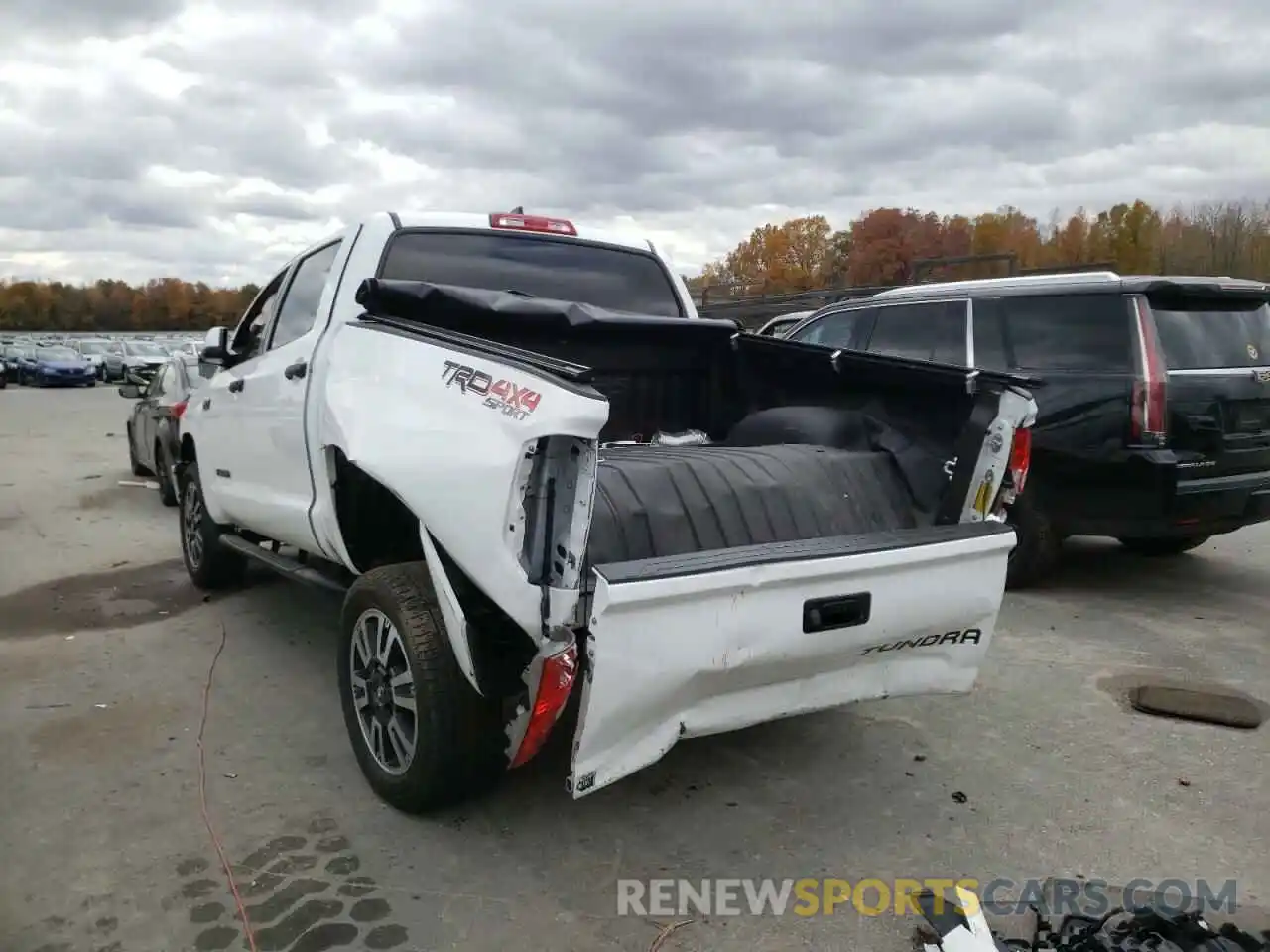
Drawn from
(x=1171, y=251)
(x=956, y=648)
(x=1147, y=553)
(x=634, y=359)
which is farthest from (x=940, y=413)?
(x=1171, y=251)

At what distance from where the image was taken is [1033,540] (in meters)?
6.32

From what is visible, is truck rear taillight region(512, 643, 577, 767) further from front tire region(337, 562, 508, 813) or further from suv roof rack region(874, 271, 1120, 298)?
suv roof rack region(874, 271, 1120, 298)

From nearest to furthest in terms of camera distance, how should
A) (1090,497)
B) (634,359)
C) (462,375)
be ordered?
(462,375) < (634,359) < (1090,497)

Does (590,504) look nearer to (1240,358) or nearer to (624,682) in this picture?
(624,682)

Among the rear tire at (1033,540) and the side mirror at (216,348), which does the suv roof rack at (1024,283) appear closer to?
the rear tire at (1033,540)

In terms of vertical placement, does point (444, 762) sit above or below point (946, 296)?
below

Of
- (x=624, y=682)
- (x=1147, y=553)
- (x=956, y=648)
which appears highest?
(x=624, y=682)

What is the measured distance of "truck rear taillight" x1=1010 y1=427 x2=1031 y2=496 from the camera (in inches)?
145

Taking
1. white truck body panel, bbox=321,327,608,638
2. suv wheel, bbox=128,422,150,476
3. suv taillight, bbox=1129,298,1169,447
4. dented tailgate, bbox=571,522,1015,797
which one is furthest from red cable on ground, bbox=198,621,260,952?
suv wheel, bbox=128,422,150,476

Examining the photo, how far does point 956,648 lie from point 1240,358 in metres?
3.86

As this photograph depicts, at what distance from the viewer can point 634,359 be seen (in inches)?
189

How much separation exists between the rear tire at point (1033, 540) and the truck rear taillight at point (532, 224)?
329cm

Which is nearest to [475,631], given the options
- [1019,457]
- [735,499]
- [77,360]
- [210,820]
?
[735,499]

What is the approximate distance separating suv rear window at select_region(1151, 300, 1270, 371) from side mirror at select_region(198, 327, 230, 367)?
540 centimetres
